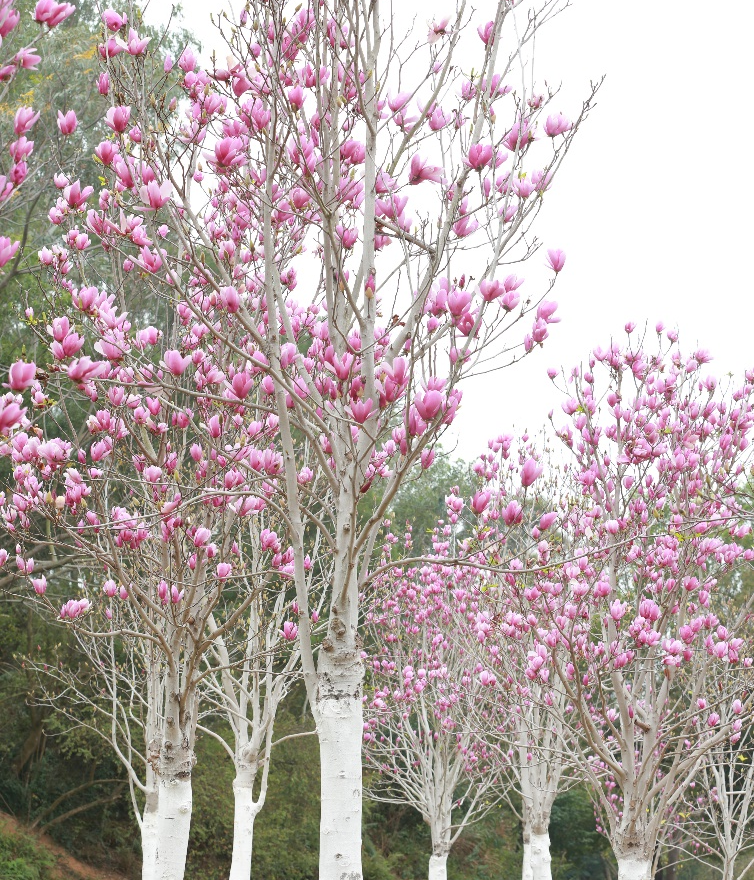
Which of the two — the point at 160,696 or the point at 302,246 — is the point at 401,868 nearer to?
the point at 160,696

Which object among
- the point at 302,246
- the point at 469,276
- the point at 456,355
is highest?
the point at 302,246

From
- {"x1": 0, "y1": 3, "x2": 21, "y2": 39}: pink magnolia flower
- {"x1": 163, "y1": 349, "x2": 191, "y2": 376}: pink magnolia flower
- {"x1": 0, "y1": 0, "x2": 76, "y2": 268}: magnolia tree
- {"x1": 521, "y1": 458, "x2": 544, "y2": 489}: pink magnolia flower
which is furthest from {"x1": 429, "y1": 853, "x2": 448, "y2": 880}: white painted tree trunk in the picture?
{"x1": 0, "y1": 3, "x2": 21, "y2": 39}: pink magnolia flower

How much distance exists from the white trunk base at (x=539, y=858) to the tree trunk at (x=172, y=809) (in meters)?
6.31

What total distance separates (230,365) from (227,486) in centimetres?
72

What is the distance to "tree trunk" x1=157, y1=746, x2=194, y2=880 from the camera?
4680 mm

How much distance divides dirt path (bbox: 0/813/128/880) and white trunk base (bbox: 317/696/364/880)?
11.1 metres

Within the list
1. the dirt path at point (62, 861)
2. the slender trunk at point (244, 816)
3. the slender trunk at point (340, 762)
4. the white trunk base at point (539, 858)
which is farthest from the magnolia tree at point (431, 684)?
the slender trunk at point (340, 762)

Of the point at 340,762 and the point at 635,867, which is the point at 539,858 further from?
the point at 340,762

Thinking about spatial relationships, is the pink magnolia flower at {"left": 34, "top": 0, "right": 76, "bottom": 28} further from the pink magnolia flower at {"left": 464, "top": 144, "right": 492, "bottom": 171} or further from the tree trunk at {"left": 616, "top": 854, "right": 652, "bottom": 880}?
the tree trunk at {"left": 616, "top": 854, "right": 652, "bottom": 880}

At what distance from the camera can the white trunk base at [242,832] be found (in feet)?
25.6

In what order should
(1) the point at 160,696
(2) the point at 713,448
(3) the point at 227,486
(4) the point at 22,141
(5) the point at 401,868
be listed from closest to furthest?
(4) the point at 22,141 < (3) the point at 227,486 < (2) the point at 713,448 < (1) the point at 160,696 < (5) the point at 401,868

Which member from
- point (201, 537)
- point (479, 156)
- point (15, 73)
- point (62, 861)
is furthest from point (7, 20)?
→ point (62, 861)

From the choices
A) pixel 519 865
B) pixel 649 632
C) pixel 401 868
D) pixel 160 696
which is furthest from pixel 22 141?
pixel 519 865

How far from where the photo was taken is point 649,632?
16.2 feet
